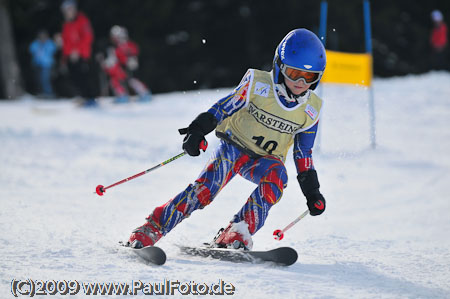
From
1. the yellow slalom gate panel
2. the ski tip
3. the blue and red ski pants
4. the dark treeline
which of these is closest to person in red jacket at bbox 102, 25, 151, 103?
the dark treeline

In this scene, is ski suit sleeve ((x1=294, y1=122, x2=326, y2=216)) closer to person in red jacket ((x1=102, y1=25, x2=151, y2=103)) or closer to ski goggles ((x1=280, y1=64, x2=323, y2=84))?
ski goggles ((x1=280, y1=64, x2=323, y2=84))

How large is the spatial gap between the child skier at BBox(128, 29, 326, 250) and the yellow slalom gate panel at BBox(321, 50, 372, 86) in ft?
12.7

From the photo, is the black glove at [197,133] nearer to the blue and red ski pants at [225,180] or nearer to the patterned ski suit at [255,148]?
the patterned ski suit at [255,148]

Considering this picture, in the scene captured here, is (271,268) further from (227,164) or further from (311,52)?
(311,52)

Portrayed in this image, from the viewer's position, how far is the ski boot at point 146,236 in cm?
357

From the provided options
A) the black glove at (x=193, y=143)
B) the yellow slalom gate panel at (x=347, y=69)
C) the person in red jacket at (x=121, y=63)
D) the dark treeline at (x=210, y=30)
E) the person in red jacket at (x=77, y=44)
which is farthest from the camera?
the dark treeline at (x=210, y=30)

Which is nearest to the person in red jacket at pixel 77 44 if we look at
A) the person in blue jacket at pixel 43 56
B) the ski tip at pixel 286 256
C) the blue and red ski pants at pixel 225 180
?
the person in blue jacket at pixel 43 56

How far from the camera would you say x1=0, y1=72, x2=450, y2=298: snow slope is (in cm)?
327

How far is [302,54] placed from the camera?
3648 millimetres

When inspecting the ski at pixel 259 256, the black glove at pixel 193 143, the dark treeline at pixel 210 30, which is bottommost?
the ski at pixel 259 256

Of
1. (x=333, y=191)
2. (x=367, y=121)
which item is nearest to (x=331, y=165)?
(x=333, y=191)

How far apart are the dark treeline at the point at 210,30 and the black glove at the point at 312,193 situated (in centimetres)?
1535

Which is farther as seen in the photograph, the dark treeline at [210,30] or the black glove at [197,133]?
the dark treeline at [210,30]

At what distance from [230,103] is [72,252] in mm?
1271
